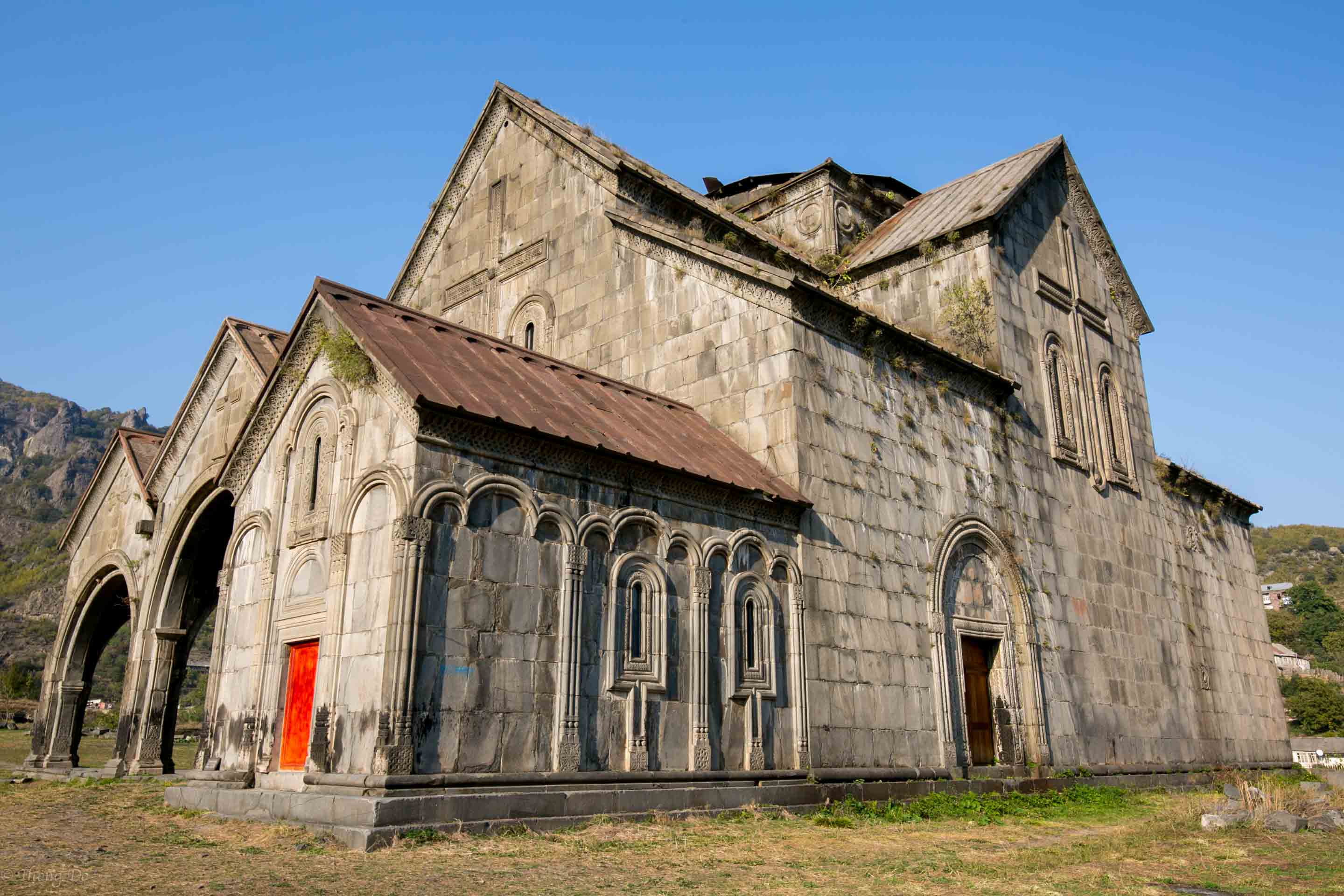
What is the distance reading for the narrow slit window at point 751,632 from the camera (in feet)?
40.8

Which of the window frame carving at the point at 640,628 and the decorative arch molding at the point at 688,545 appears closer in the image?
the window frame carving at the point at 640,628

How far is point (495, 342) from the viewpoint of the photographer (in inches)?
526

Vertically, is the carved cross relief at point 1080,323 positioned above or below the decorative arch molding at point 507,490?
above

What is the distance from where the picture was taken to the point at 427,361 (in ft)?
36.9

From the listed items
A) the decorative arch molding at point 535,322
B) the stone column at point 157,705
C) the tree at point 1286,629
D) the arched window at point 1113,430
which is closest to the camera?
the stone column at point 157,705

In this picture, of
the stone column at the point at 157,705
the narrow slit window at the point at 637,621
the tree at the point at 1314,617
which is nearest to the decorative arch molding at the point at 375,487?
the narrow slit window at the point at 637,621

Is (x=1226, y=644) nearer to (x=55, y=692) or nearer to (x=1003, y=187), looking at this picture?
(x=1003, y=187)

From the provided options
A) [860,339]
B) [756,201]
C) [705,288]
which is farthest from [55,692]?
[756,201]

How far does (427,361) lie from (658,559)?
3475 millimetres

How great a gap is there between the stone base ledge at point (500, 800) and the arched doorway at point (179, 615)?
4.49 m

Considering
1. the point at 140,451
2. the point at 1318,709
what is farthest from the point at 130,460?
the point at 1318,709

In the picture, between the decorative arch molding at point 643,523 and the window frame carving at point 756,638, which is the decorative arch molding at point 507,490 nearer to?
the decorative arch molding at point 643,523

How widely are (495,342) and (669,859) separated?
7.20 m

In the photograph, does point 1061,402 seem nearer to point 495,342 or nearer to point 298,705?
point 495,342
